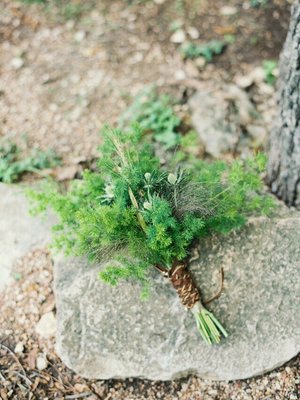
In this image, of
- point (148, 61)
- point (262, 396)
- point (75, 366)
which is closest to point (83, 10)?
point (148, 61)

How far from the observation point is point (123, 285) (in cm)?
281

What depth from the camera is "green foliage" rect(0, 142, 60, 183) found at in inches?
139

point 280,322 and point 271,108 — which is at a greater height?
point 271,108

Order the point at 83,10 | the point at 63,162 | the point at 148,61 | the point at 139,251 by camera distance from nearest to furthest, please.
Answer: the point at 139,251
the point at 63,162
the point at 148,61
the point at 83,10

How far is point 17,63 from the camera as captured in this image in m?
4.15

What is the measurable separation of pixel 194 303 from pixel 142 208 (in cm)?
63

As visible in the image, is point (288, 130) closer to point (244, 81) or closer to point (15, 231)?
point (244, 81)

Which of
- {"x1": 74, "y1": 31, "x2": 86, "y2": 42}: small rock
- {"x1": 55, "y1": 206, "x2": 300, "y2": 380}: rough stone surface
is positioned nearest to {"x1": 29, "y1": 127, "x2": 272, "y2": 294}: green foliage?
{"x1": 55, "y1": 206, "x2": 300, "y2": 380}: rough stone surface

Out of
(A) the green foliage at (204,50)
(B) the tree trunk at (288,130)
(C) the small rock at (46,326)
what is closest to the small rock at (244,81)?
(A) the green foliage at (204,50)

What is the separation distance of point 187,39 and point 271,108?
964mm

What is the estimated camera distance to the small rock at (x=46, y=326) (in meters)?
2.95

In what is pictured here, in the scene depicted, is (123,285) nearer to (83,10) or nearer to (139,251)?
(139,251)

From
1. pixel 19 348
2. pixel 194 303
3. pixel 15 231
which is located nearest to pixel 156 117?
pixel 15 231

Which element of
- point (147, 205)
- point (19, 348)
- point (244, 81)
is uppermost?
point (147, 205)
